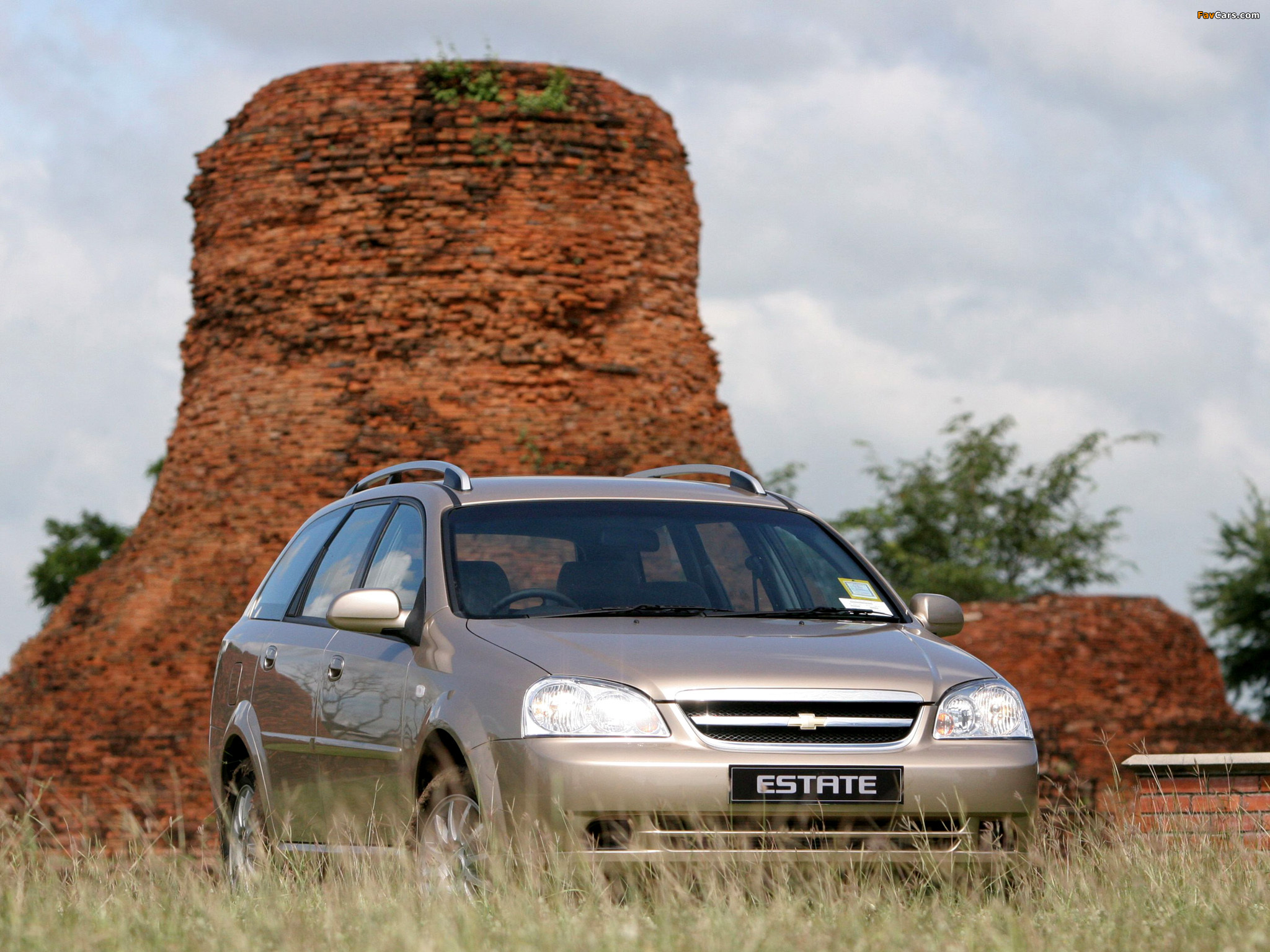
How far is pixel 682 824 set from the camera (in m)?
4.98

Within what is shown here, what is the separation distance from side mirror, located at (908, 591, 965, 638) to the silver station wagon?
1cm

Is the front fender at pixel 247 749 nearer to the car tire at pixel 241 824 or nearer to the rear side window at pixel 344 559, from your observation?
the car tire at pixel 241 824

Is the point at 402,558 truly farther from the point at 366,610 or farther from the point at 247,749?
the point at 247,749

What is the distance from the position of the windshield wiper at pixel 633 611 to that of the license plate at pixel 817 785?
0.98 meters

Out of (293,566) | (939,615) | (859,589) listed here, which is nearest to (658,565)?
(859,589)

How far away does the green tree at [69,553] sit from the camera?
40.4m

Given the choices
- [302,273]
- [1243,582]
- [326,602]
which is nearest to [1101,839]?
[326,602]

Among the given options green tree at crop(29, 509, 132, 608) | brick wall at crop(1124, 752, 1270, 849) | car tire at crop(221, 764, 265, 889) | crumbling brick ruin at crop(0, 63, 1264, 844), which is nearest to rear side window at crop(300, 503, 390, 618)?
car tire at crop(221, 764, 265, 889)

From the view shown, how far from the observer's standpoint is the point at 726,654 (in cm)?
523

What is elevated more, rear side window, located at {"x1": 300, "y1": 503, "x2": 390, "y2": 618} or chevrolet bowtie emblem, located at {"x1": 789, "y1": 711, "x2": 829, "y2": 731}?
rear side window, located at {"x1": 300, "y1": 503, "x2": 390, "y2": 618}

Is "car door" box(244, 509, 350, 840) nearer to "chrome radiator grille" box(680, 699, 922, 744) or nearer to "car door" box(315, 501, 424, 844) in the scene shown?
"car door" box(315, 501, 424, 844)

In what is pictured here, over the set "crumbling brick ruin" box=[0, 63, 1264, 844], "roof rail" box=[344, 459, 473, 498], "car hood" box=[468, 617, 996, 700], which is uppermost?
"crumbling brick ruin" box=[0, 63, 1264, 844]

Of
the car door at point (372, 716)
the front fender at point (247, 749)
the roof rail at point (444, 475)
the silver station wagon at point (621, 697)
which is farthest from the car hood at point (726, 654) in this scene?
the front fender at point (247, 749)

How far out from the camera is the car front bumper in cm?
491
